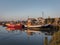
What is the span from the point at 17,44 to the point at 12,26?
54061mm

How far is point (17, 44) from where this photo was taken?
24.1 metres

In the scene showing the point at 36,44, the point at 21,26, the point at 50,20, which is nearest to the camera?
the point at 36,44

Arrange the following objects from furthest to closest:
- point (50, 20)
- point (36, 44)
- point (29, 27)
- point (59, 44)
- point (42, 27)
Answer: point (50, 20) → point (29, 27) → point (42, 27) → point (36, 44) → point (59, 44)

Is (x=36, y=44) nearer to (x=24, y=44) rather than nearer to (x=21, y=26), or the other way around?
(x=24, y=44)

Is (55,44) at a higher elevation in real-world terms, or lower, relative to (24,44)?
higher

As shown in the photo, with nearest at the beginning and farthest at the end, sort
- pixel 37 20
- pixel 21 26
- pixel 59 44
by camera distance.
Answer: pixel 59 44 < pixel 21 26 < pixel 37 20

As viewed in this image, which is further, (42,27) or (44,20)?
(44,20)

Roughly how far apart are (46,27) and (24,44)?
122 ft

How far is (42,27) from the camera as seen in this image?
60938 mm

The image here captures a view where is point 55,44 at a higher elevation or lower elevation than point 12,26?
higher

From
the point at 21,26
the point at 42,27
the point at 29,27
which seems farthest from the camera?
the point at 21,26

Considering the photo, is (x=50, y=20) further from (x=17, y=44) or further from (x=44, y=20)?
(x=17, y=44)

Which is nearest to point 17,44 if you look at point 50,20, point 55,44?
point 55,44

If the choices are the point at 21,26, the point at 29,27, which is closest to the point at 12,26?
the point at 21,26
